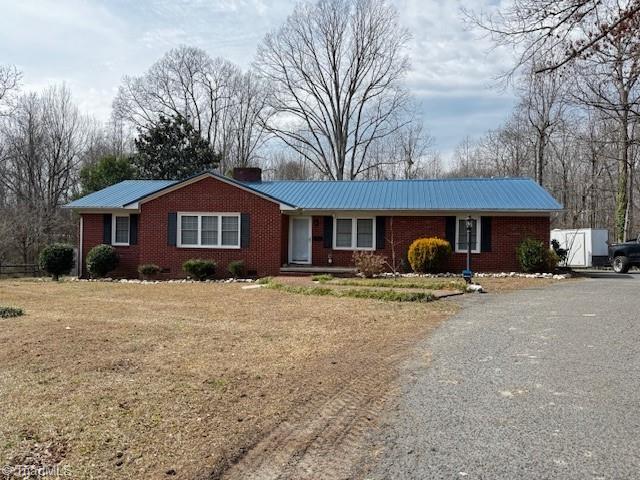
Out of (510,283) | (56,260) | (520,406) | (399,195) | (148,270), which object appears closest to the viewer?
(520,406)

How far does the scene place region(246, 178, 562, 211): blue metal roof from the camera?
63.9 ft

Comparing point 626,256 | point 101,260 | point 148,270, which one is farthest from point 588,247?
point 101,260

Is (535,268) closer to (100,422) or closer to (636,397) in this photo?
(636,397)

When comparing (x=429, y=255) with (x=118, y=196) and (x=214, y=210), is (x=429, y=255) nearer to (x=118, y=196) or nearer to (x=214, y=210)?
(x=214, y=210)

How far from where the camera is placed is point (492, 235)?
19.6 m

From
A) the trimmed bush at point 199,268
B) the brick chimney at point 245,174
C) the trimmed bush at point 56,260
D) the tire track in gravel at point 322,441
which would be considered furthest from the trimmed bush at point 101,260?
the tire track in gravel at point 322,441

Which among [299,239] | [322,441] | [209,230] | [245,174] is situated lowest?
[322,441]

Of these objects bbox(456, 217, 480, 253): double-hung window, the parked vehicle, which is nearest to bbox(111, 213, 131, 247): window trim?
bbox(456, 217, 480, 253): double-hung window

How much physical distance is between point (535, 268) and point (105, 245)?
1555cm

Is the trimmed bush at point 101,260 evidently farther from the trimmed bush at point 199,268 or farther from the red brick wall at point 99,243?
the trimmed bush at point 199,268

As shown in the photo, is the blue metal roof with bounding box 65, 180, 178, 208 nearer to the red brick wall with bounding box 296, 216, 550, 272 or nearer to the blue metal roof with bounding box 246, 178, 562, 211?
the blue metal roof with bounding box 246, 178, 562, 211

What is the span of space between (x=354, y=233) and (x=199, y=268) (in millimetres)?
5878

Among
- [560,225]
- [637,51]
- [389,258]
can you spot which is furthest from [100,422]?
[560,225]

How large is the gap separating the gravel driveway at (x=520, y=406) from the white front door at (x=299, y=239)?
12503 millimetres
